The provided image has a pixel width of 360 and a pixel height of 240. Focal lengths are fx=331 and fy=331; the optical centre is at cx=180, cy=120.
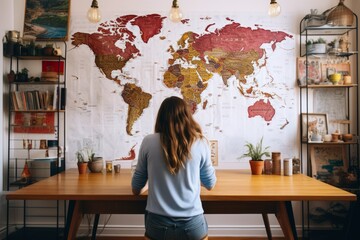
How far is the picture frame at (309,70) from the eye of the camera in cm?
351

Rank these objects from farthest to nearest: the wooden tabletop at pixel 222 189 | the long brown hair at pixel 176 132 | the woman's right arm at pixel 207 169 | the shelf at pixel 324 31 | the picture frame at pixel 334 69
Result: the picture frame at pixel 334 69
the shelf at pixel 324 31
the wooden tabletop at pixel 222 189
the woman's right arm at pixel 207 169
the long brown hair at pixel 176 132

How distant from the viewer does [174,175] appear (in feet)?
5.76

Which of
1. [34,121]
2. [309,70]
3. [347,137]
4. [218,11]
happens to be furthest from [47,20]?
[347,137]

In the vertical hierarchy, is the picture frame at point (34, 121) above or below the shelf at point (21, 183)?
above

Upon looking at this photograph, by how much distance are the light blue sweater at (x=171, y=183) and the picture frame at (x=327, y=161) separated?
84.3 inches

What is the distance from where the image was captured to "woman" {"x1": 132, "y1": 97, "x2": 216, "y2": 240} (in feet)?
5.76

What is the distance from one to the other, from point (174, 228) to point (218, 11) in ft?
8.37

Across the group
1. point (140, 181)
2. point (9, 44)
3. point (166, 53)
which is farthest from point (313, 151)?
point (9, 44)

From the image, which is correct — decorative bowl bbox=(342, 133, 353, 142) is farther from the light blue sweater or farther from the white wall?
the light blue sweater

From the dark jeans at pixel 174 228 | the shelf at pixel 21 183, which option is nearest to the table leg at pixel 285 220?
the dark jeans at pixel 174 228

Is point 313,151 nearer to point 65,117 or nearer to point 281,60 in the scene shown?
point 281,60

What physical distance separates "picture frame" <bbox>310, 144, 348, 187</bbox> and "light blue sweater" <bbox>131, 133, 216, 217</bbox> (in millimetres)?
2142

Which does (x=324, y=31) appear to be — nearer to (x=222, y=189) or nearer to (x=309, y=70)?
(x=309, y=70)

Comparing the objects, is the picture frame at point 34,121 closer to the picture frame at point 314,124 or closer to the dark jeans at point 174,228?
the dark jeans at point 174,228
